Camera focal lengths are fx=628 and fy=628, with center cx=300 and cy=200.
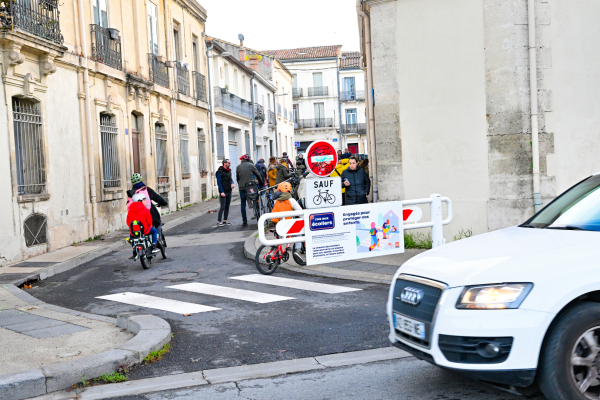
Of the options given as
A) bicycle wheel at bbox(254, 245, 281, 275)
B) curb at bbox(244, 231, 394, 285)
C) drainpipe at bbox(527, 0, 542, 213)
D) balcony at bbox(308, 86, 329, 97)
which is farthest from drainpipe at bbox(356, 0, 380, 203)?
balcony at bbox(308, 86, 329, 97)

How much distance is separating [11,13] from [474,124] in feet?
29.3

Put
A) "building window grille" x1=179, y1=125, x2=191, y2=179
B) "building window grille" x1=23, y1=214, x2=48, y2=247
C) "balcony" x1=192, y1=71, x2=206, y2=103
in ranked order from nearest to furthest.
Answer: "building window grille" x1=23, y1=214, x2=48, y2=247
"building window grille" x1=179, y1=125, x2=191, y2=179
"balcony" x1=192, y1=71, x2=206, y2=103

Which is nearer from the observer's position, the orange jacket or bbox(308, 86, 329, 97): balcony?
the orange jacket

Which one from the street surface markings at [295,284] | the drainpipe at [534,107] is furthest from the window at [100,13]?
the drainpipe at [534,107]

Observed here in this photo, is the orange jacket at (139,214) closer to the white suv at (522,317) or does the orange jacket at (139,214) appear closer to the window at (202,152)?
the white suv at (522,317)

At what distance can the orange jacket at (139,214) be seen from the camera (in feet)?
36.8

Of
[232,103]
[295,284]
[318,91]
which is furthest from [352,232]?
[318,91]

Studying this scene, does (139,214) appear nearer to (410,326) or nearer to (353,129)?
(410,326)

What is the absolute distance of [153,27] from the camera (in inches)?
860

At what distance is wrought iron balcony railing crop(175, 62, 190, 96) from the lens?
79.5ft

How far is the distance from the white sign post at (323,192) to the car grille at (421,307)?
11.4 ft

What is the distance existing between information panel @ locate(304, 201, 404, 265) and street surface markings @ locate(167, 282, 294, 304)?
0.85 meters

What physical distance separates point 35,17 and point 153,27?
9023mm

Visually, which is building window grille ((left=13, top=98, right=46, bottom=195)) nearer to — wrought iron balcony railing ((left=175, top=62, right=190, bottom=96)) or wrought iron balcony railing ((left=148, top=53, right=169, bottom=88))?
wrought iron balcony railing ((left=148, top=53, right=169, bottom=88))
